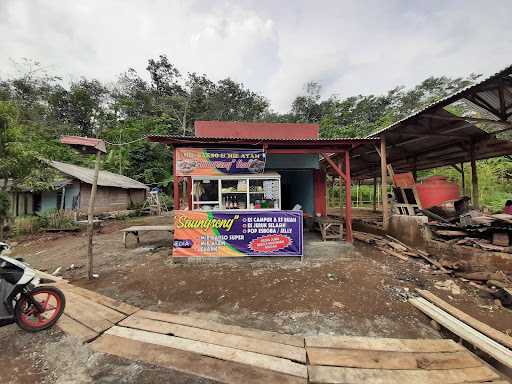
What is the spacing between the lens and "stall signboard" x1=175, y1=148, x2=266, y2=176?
607 centimetres

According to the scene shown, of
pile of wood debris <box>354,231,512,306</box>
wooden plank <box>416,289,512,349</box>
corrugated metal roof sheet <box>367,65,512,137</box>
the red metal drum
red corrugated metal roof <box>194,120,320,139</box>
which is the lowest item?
wooden plank <box>416,289,512,349</box>

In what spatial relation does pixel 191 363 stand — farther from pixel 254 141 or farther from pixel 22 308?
pixel 254 141

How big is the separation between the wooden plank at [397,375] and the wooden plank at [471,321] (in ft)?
2.43

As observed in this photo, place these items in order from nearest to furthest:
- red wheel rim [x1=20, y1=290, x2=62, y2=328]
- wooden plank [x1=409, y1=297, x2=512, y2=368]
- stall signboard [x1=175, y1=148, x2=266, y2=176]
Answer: wooden plank [x1=409, y1=297, x2=512, y2=368] < red wheel rim [x1=20, y1=290, x2=62, y2=328] < stall signboard [x1=175, y1=148, x2=266, y2=176]

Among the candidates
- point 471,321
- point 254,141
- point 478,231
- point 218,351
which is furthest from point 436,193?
point 218,351

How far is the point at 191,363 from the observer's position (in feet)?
7.55

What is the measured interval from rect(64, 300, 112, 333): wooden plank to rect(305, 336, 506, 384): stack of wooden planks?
2778 mm

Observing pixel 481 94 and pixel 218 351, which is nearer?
pixel 218 351

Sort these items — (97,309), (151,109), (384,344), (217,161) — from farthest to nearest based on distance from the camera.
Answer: (151,109) → (217,161) → (97,309) → (384,344)

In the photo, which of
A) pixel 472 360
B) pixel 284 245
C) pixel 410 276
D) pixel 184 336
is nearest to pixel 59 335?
pixel 184 336

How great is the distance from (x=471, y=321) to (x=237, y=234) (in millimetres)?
4458

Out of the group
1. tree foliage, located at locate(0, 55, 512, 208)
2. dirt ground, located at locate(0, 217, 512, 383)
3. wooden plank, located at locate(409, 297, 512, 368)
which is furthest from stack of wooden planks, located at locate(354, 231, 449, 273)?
tree foliage, located at locate(0, 55, 512, 208)

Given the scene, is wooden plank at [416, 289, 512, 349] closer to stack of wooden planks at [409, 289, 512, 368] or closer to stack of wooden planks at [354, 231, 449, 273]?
stack of wooden planks at [409, 289, 512, 368]

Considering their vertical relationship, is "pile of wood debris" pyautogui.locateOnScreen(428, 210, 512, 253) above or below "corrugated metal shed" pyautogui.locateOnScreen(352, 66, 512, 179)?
below
